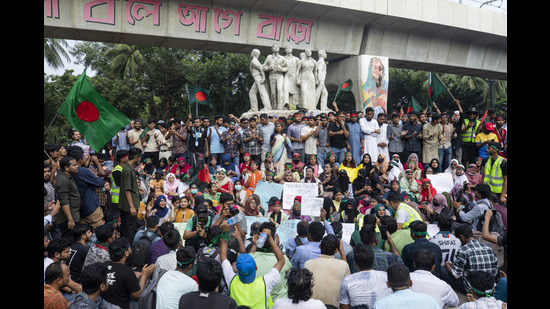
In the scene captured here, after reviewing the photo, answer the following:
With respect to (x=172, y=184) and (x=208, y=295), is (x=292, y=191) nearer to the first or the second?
(x=172, y=184)

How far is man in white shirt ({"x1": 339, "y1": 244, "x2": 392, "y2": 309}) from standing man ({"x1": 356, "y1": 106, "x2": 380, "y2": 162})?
24.1ft

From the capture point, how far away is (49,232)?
5617mm

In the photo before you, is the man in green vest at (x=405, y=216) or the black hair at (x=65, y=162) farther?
the man in green vest at (x=405, y=216)

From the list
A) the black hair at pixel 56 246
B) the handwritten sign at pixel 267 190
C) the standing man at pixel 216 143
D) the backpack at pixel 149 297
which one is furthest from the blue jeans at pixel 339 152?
the backpack at pixel 149 297

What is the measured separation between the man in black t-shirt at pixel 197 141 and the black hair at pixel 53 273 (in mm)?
6809

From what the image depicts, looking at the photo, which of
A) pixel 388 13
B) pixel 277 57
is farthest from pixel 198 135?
pixel 388 13

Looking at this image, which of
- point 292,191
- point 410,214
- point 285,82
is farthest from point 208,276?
point 285,82

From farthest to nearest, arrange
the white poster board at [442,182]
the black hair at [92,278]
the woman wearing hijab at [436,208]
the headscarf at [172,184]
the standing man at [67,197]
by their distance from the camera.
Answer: the white poster board at [442,182], the headscarf at [172,184], the woman wearing hijab at [436,208], the standing man at [67,197], the black hair at [92,278]

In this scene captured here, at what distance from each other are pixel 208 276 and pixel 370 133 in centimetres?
830

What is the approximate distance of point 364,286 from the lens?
3719mm

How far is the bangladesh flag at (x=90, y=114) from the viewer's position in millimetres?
6191

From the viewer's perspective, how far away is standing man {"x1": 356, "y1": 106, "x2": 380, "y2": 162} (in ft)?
35.9

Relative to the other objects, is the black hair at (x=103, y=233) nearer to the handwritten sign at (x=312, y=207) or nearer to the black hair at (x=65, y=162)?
the black hair at (x=65, y=162)

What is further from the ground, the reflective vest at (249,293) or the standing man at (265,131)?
the standing man at (265,131)
